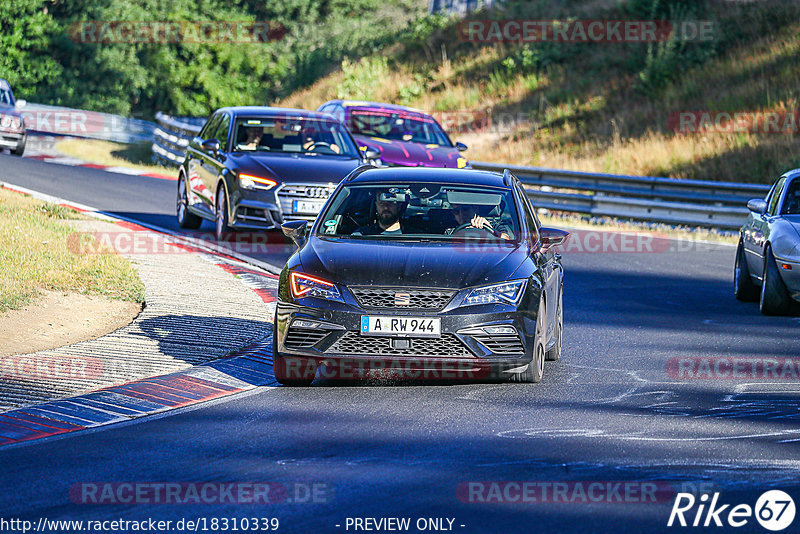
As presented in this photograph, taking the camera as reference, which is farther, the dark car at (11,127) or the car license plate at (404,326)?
the dark car at (11,127)

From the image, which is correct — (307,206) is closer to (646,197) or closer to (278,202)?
(278,202)

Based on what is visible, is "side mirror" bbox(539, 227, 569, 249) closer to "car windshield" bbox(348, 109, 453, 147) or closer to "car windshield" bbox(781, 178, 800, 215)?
"car windshield" bbox(781, 178, 800, 215)

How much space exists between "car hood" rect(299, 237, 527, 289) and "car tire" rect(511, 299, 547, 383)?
40cm

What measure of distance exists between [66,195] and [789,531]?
62.9 ft

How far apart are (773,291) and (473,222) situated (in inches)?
174

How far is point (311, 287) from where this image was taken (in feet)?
29.1

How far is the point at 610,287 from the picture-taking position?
49.8 feet

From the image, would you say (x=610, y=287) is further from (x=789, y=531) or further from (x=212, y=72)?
(x=212, y=72)

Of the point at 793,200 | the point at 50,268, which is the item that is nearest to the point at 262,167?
the point at 50,268

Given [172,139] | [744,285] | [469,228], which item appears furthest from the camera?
[172,139]

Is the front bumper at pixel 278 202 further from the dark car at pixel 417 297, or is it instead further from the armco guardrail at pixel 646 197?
the armco guardrail at pixel 646 197

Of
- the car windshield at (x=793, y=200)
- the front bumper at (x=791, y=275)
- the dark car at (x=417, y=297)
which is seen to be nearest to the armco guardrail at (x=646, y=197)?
the car windshield at (x=793, y=200)

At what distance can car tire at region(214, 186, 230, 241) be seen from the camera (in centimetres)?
1680

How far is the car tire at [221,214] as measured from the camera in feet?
55.1
